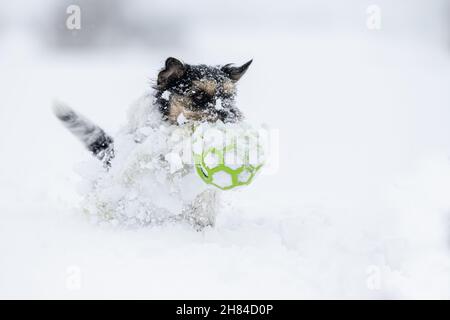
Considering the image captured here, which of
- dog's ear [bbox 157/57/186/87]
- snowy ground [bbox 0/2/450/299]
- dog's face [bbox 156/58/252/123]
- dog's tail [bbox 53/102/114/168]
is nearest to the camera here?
snowy ground [bbox 0/2/450/299]

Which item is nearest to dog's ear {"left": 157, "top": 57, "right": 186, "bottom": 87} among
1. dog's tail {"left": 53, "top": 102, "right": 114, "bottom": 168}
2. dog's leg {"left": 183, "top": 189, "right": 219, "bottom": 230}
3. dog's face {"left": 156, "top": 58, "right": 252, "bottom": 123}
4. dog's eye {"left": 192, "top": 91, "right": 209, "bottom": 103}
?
dog's face {"left": 156, "top": 58, "right": 252, "bottom": 123}

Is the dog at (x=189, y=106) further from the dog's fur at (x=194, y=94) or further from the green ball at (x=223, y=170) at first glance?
the green ball at (x=223, y=170)

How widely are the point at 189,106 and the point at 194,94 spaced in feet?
0.33

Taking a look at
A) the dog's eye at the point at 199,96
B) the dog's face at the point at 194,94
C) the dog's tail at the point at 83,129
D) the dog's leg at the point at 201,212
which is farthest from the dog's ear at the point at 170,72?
the dog's leg at the point at 201,212

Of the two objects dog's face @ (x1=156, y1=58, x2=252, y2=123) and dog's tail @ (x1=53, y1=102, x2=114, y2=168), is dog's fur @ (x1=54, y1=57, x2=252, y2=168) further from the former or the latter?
dog's tail @ (x1=53, y1=102, x2=114, y2=168)

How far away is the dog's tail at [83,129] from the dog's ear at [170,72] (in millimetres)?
777

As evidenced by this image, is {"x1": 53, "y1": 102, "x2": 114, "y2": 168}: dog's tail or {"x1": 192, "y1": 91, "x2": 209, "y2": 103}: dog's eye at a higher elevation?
{"x1": 192, "y1": 91, "x2": 209, "y2": 103}: dog's eye

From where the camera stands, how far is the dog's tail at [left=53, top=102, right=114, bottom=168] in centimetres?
438

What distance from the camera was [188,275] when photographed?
298 centimetres

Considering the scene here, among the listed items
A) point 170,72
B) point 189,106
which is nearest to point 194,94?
point 189,106

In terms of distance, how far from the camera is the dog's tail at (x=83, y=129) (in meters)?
4.38

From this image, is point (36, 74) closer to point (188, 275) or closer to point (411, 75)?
point (411, 75)

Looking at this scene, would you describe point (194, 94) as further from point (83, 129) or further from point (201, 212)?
point (83, 129)
